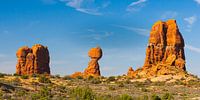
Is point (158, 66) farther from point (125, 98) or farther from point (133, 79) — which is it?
point (125, 98)

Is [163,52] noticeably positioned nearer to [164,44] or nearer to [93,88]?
[164,44]

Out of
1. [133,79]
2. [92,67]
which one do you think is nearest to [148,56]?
[133,79]

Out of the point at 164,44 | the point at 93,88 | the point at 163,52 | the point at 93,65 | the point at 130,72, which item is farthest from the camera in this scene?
the point at 93,65

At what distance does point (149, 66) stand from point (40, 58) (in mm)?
23792

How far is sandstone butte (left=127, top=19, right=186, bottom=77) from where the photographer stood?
235 ft

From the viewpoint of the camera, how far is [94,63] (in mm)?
82062

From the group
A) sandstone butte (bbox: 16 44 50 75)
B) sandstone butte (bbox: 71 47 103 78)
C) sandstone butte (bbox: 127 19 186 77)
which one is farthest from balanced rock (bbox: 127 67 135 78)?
sandstone butte (bbox: 16 44 50 75)

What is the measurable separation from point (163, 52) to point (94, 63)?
1538cm

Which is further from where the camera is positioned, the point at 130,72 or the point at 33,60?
the point at 33,60

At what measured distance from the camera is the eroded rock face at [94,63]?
268 ft

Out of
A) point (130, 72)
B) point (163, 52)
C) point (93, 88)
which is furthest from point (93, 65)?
point (93, 88)

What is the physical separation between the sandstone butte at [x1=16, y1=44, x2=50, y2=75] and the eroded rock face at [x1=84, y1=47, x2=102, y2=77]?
9128 mm

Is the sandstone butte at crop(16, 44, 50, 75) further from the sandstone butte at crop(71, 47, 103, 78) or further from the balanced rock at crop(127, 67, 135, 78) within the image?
the balanced rock at crop(127, 67, 135, 78)

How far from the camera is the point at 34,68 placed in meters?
81.9
